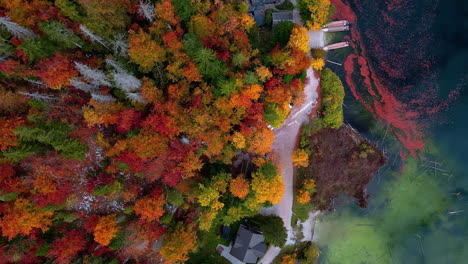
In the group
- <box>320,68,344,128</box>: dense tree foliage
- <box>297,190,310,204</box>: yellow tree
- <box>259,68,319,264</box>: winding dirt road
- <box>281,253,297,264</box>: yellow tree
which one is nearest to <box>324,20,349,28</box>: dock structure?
<box>320,68,344,128</box>: dense tree foliage

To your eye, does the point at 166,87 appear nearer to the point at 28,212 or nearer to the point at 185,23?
the point at 185,23

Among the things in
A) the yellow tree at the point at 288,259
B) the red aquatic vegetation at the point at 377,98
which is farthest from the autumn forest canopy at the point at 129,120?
the red aquatic vegetation at the point at 377,98

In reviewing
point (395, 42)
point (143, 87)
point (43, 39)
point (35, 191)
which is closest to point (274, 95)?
point (143, 87)

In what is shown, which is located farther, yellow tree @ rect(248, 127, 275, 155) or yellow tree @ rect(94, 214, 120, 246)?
yellow tree @ rect(248, 127, 275, 155)

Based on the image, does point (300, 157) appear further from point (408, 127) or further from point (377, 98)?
point (408, 127)

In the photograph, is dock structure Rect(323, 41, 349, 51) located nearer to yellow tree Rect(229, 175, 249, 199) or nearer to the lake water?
the lake water
